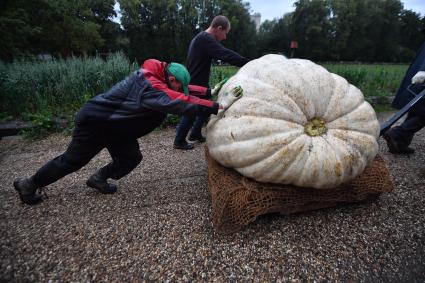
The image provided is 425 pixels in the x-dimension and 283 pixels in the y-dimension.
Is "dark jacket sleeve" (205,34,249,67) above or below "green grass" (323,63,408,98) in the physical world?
above

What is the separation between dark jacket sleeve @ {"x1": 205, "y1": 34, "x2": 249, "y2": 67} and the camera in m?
3.19

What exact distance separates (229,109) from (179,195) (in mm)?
1023

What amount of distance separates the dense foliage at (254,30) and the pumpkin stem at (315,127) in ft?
50.2

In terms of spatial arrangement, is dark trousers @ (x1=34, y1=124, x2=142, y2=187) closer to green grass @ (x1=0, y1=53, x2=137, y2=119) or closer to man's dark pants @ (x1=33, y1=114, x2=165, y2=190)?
man's dark pants @ (x1=33, y1=114, x2=165, y2=190)

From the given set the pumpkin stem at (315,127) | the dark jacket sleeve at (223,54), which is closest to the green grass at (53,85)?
the dark jacket sleeve at (223,54)

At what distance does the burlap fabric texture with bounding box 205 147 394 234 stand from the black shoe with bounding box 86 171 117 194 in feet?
3.61

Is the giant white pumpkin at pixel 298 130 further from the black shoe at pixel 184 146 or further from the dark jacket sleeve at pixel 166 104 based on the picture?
the black shoe at pixel 184 146

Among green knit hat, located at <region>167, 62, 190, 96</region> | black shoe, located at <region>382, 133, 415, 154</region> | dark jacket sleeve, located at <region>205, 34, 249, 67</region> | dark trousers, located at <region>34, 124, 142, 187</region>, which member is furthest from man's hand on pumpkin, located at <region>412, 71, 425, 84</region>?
dark trousers, located at <region>34, 124, 142, 187</region>

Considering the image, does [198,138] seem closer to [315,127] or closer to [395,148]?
[315,127]

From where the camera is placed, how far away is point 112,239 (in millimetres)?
2012

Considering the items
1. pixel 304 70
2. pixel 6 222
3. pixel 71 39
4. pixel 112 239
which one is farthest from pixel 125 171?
pixel 71 39

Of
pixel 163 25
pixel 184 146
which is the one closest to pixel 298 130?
pixel 184 146

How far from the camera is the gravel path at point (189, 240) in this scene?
1732 mm

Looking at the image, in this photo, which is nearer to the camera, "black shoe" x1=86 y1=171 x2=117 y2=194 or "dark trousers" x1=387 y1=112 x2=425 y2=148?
"black shoe" x1=86 y1=171 x2=117 y2=194
